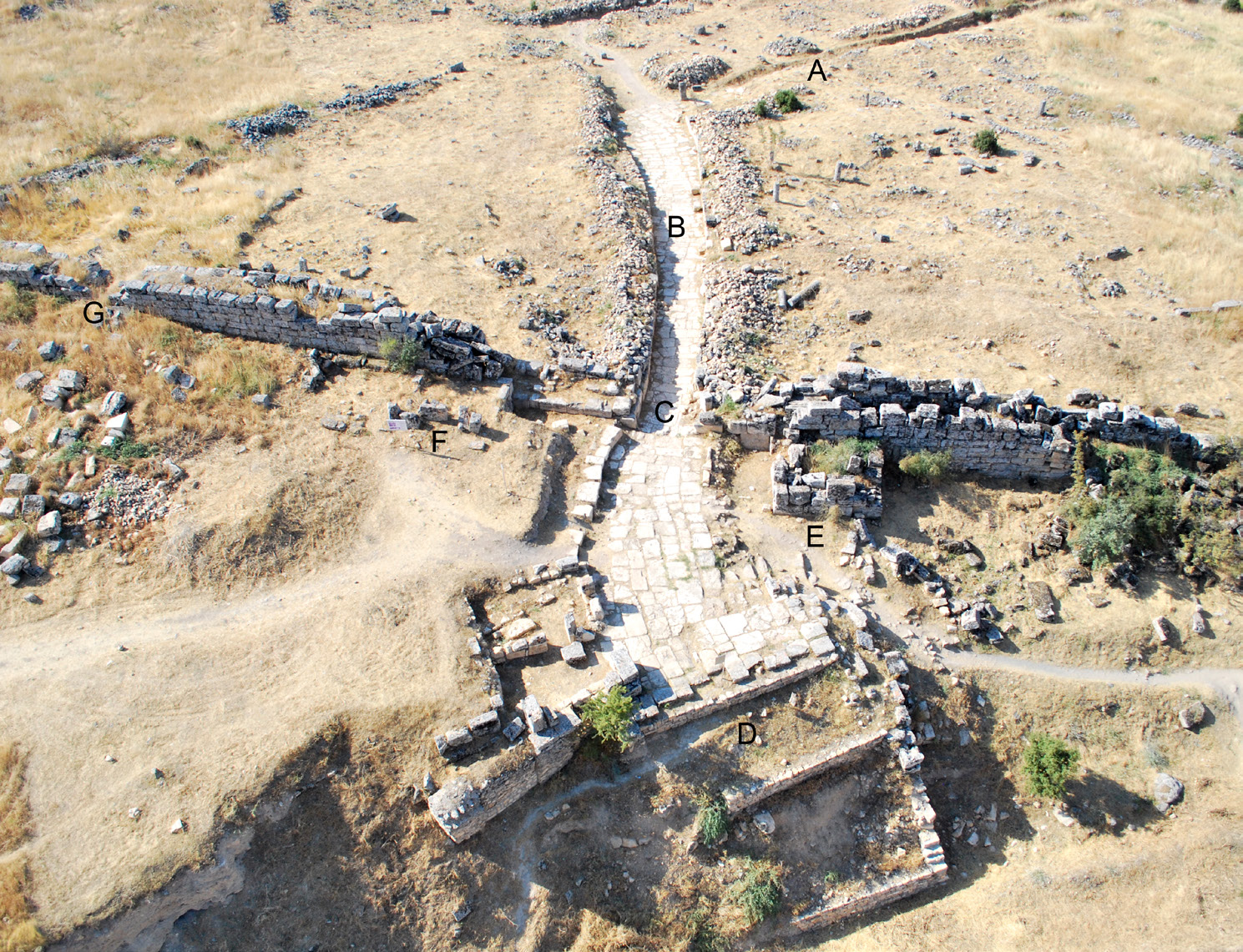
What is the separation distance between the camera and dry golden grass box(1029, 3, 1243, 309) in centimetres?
2300

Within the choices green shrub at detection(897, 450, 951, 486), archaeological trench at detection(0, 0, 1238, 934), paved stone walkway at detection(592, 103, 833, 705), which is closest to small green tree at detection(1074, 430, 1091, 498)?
archaeological trench at detection(0, 0, 1238, 934)

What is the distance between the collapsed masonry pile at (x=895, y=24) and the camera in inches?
1428

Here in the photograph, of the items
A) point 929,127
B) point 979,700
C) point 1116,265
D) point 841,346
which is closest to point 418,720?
point 979,700

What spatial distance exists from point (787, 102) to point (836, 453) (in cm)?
2019

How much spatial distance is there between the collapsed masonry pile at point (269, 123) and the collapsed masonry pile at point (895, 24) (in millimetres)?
25230

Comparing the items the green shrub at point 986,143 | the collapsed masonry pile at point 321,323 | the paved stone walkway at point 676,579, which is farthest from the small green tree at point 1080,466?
the green shrub at point 986,143

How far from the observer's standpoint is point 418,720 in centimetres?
1209

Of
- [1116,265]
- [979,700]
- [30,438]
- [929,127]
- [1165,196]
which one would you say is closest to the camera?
[979,700]

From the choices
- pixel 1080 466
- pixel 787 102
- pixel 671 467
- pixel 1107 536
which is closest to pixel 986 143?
pixel 787 102

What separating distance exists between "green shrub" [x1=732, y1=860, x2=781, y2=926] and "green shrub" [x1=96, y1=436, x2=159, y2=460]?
14.0 metres

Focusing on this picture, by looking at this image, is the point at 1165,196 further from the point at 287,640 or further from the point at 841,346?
the point at 287,640

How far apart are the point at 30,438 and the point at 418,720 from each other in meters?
10.9

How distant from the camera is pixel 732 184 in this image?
25.5m

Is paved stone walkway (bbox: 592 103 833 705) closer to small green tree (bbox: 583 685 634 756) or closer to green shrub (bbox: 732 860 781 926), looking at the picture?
small green tree (bbox: 583 685 634 756)
